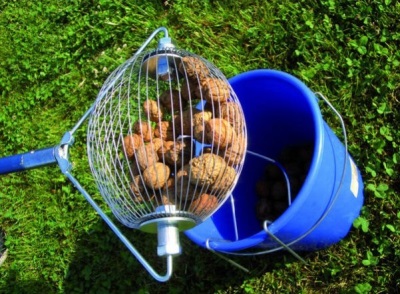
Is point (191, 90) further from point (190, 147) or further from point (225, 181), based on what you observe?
point (225, 181)

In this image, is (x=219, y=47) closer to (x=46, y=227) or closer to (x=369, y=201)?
(x=369, y=201)

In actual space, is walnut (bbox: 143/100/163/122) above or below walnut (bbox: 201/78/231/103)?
below

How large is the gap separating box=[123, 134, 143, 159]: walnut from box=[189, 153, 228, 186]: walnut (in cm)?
13

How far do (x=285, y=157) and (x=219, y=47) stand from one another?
511 mm

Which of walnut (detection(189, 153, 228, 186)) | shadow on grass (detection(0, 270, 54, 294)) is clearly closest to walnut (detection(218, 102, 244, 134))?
walnut (detection(189, 153, 228, 186))

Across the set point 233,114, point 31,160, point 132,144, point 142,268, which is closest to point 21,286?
point 142,268

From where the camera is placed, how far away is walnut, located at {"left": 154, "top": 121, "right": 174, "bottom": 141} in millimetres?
1395

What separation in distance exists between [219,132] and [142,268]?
2.70 ft

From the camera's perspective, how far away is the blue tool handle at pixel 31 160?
137 centimetres

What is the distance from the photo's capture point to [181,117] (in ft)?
4.47

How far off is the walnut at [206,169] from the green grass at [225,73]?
60cm

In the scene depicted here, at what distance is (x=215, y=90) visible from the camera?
1.39 meters

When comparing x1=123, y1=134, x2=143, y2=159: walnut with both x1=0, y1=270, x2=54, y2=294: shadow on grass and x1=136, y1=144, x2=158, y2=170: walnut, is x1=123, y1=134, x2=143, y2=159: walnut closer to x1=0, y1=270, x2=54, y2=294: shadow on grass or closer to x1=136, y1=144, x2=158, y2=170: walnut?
x1=136, y1=144, x2=158, y2=170: walnut

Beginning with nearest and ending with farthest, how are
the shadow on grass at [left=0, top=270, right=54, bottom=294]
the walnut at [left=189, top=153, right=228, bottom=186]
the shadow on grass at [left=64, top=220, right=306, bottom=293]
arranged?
the walnut at [left=189, top=153, right=228, bottom=186] → the shadow on grass at [left=64, top=220, right=306, bottom=293] → the shadow on grass at [left=0, top=270, right=54, bottom=294]
